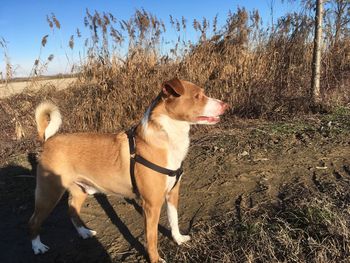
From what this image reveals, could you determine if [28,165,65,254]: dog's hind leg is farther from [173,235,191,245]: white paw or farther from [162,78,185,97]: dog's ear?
[162,78,185,97]: dog's ear

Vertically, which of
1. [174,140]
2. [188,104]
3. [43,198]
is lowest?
[43,198]

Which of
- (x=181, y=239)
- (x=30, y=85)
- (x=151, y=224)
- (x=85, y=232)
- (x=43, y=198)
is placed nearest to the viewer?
(x=151, y=224)

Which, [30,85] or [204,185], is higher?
[30,85]

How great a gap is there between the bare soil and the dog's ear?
4.49ft

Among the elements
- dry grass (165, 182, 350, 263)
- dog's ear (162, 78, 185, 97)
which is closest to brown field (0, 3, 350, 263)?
dry grass (165, 182, 350, 263)

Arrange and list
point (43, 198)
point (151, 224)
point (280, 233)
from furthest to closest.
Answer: point (43, 198) < point (151, 224) < point (280, 233)

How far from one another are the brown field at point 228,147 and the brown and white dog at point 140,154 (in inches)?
15.9

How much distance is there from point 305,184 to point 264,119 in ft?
9.02

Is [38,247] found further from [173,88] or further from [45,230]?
[173,88]

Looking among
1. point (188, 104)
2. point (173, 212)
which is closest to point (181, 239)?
point (173, 212)

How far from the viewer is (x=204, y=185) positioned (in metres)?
4.41

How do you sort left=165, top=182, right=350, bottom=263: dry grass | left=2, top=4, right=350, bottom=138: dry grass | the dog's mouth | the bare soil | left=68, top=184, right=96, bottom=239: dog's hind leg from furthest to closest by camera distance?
left=2, top=4, right=350, bottom=138: dry grass
left=68, top=184, right=96, bottom=239: dog's hind leg
the bare soil
the dog's mouth
left=165, top=182, right=350, bottom=263: dry grass

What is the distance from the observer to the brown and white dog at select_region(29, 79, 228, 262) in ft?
10.4

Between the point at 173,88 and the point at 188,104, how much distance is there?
21cm
